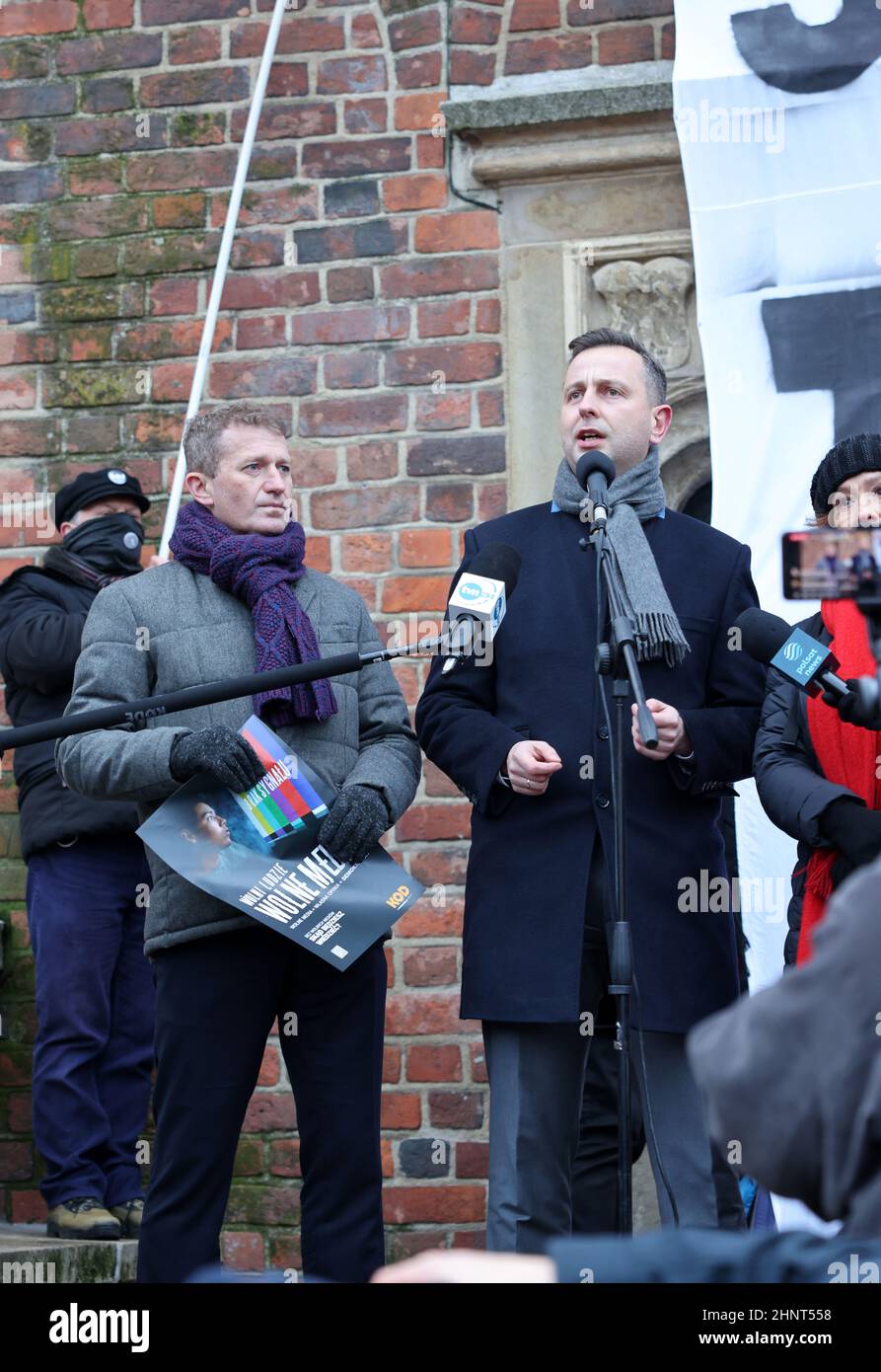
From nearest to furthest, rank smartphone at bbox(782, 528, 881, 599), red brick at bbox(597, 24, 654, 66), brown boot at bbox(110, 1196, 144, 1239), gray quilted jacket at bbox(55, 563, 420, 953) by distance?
smartphone at bbox(782, 528, 881, 599) → gray quilted jacket at bbox(55, 563, 420, 953) → brown boot at bbox(110, 1196, 144, 1239) → red brick at bbox(597, 24, 654, 66)

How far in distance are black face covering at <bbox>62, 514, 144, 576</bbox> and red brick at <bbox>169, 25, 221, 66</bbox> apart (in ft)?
4.95

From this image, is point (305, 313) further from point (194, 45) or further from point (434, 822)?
point (434, 822)

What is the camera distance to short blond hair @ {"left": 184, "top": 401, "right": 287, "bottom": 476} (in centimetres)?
387

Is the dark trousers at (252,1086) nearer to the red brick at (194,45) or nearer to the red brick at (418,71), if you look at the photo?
the red brick at (418,71)

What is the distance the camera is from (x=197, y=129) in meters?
5.63

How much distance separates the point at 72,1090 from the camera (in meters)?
4.66

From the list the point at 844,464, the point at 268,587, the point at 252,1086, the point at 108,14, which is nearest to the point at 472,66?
the point at 108,14

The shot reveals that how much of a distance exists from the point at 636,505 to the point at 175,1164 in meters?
1.53

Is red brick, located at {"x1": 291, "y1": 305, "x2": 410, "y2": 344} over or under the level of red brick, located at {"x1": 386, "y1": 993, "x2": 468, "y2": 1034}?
over

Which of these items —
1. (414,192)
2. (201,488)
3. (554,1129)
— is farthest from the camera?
(414,192)

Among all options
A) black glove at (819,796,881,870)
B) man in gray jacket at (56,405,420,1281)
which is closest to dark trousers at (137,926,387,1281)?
man in gray jacket at (56,405,420,1281)

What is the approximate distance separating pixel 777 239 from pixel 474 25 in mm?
1247

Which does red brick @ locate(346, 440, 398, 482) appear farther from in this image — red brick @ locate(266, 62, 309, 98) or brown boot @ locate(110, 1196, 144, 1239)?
brown boot @ locate(110, 1196, 144, 1239)

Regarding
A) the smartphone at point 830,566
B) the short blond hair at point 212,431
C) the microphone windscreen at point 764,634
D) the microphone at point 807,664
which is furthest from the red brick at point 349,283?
the smartphone at point 830,566
